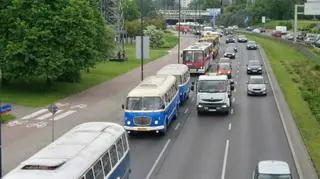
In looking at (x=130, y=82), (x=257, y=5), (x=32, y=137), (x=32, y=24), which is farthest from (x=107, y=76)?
(x=257, y=5)

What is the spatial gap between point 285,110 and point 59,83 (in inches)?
822

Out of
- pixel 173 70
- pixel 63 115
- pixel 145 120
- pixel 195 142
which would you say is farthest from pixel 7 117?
pixel 173 70

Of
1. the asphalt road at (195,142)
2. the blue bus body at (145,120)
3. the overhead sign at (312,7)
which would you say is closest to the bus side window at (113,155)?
the asphalt road at (195,142)

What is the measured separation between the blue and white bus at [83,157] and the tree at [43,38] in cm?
2444

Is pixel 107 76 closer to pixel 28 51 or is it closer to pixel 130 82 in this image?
pixel 130 82

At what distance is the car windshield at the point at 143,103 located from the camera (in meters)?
31.4

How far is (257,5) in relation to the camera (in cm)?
18475

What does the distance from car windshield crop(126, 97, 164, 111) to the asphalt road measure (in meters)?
1.70

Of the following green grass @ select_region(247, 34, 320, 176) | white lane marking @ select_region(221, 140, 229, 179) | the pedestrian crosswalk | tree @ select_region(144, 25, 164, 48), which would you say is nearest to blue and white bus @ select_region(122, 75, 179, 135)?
white lane marking @ select_region(221, 140, 229, 179)

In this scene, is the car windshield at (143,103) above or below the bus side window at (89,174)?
below

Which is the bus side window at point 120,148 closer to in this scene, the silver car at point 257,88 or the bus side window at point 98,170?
the bus side window at point 98,170

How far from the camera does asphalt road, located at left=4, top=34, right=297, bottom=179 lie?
25781 millimetres

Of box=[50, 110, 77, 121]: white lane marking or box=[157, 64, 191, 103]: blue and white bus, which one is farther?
box=[157, 64, 191, 103]: blue and white bus

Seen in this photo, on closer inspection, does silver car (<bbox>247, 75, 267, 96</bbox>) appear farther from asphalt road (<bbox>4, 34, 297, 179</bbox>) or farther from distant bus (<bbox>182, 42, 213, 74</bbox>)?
distant bus (<bbox>182, 42, 213, 74</bbox>)
